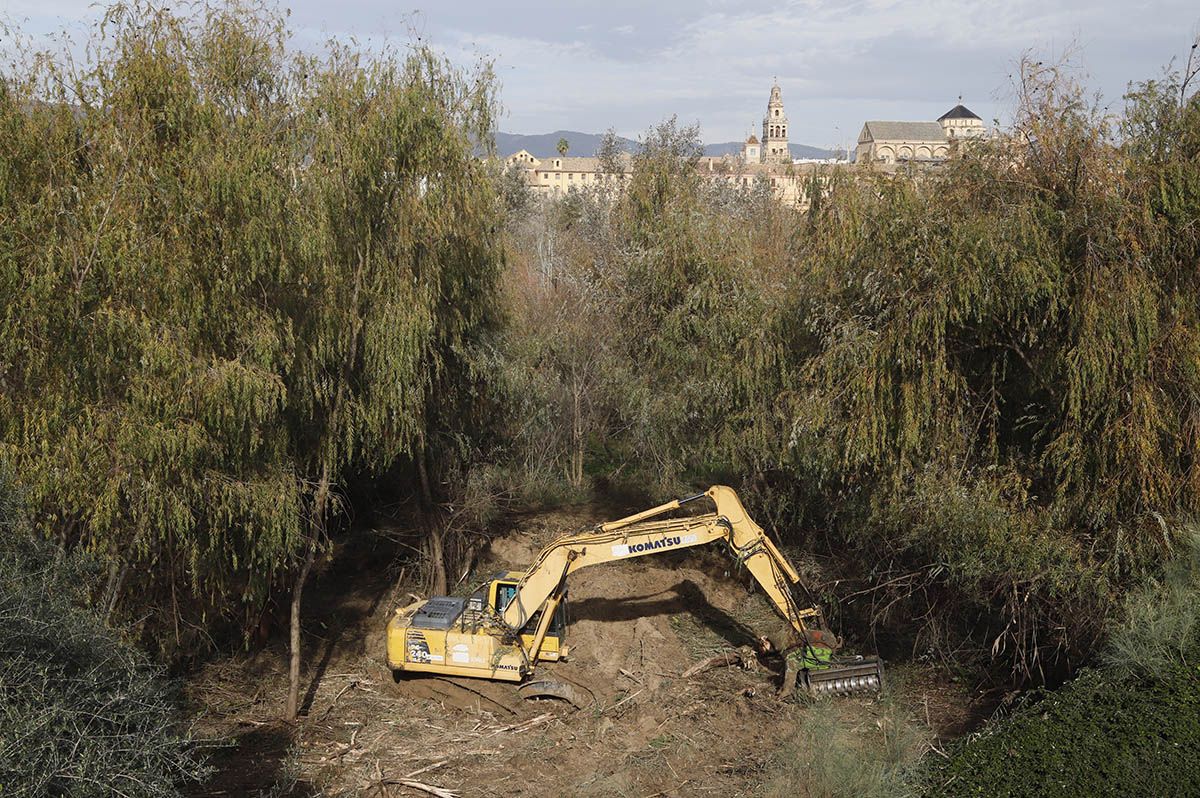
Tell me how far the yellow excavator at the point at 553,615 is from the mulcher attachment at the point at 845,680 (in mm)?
13

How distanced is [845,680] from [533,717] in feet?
13.1

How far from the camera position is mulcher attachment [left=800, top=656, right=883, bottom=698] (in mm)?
12779

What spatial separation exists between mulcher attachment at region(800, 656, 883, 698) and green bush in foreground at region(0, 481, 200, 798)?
7434 millimetres

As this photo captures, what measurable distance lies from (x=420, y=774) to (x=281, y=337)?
5.12m

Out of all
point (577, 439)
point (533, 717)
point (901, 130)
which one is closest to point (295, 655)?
point (533, 717)

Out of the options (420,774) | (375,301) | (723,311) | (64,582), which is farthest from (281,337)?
(723,311)

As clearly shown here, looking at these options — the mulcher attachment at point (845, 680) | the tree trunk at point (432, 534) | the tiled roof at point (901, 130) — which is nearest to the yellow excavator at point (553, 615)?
the mulcher attachment at point (845, 680)

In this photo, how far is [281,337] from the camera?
11.4m

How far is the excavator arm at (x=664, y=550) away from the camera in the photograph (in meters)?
13.3

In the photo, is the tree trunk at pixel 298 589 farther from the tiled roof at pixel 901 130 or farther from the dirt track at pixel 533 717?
the tiled roof at pixel 901 130

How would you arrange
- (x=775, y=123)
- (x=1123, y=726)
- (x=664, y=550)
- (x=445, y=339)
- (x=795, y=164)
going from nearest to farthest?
(x=1123, y=726)
(x=664, y=550)
(x=445, y=339)
(x=795, y=164)
(x=775, y=123)

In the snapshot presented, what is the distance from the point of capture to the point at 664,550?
1345 cm

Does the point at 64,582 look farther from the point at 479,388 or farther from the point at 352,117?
the point at 479,388

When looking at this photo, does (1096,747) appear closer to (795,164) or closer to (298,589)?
(298,589)
